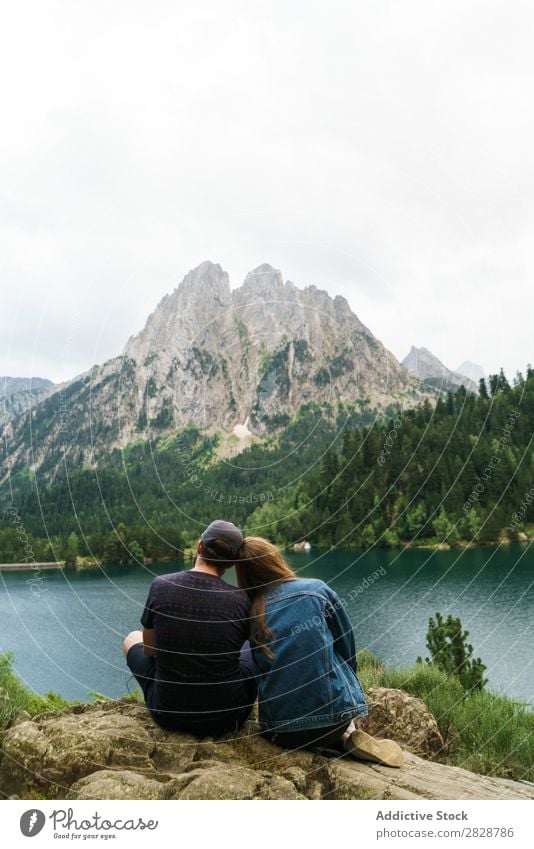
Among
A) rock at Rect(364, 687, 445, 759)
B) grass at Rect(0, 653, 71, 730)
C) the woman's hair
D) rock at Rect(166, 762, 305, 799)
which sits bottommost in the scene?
grass at Rect(0, 653, 71, 730)

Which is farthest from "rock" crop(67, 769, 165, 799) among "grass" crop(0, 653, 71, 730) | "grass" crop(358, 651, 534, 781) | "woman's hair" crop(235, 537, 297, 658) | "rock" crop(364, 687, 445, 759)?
"grass" crop(358, 651, 534, 781)

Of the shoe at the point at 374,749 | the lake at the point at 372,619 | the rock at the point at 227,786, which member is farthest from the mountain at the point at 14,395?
the lake at the point at 372,619

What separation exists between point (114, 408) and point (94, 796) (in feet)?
25.4

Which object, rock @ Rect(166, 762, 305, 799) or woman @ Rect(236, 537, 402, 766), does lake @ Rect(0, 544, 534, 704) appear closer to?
woman @ Rect(236, 537, 402, 766)

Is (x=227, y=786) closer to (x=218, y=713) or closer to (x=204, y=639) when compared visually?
(x=218, y=713)

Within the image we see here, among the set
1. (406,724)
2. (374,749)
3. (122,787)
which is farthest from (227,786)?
(406,724)

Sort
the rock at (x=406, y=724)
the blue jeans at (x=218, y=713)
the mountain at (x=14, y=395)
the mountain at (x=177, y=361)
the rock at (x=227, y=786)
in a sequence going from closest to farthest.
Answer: the rock at (x=227, y=786), the blue jeans at (x=218, y=713), the mountain at (x=14, y=395), the rock at (x=406, y=724), the mountain at (x=177, y=361)

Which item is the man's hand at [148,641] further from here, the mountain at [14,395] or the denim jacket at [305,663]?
the mountain at [14,395]

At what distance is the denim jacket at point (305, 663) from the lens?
3.73 m

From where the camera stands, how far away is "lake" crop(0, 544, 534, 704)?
2306 cm

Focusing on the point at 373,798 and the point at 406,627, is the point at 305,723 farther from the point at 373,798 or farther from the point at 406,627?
the point at 406,627

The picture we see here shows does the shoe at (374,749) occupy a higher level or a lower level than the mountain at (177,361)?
lower

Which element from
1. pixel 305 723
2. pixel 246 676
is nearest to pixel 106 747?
pixel 246 676

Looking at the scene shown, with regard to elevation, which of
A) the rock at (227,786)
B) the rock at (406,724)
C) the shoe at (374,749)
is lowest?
the rock at (406,724)
